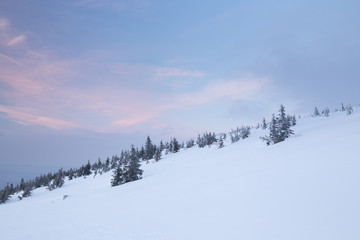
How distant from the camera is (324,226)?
582 cm

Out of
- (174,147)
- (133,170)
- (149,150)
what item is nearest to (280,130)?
(133,170)

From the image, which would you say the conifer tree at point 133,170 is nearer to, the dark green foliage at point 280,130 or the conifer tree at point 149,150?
the dark green foliage at point 280,130

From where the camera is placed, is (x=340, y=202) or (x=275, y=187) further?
(x=275, y=187)

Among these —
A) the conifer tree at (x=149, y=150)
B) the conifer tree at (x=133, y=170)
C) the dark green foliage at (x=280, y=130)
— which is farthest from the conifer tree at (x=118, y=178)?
the conifer tree at (x=149, y=150)

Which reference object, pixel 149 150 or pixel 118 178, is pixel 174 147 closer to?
pixel 149 150

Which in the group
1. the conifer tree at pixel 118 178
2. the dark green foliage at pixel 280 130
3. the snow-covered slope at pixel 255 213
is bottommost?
the conifer tree at pixel 118 178

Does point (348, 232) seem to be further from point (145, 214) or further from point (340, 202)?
point (145, 214)

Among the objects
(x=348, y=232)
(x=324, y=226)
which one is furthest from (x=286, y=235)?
(x=348, y=232)

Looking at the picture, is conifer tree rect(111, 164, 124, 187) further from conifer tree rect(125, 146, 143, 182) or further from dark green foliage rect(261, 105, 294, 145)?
dark green foliage rect(261, 105, 294, 145)

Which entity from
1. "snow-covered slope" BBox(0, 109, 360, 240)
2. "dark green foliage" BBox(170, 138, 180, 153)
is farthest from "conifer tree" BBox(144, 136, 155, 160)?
"snow-covered slope" BBox(0, 109, 360, 240)

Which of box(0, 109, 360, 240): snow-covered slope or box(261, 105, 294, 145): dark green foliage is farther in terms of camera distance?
box(261, 105, 294, 145): dark green foliage

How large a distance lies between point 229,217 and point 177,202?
4.82 meters

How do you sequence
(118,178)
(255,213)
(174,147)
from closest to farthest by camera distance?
1. (255,213)
2. (118,178)
3. (174,147)

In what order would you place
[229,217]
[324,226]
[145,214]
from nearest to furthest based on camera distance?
1. [324,226]
2. [229,217]
3. [145,214]
